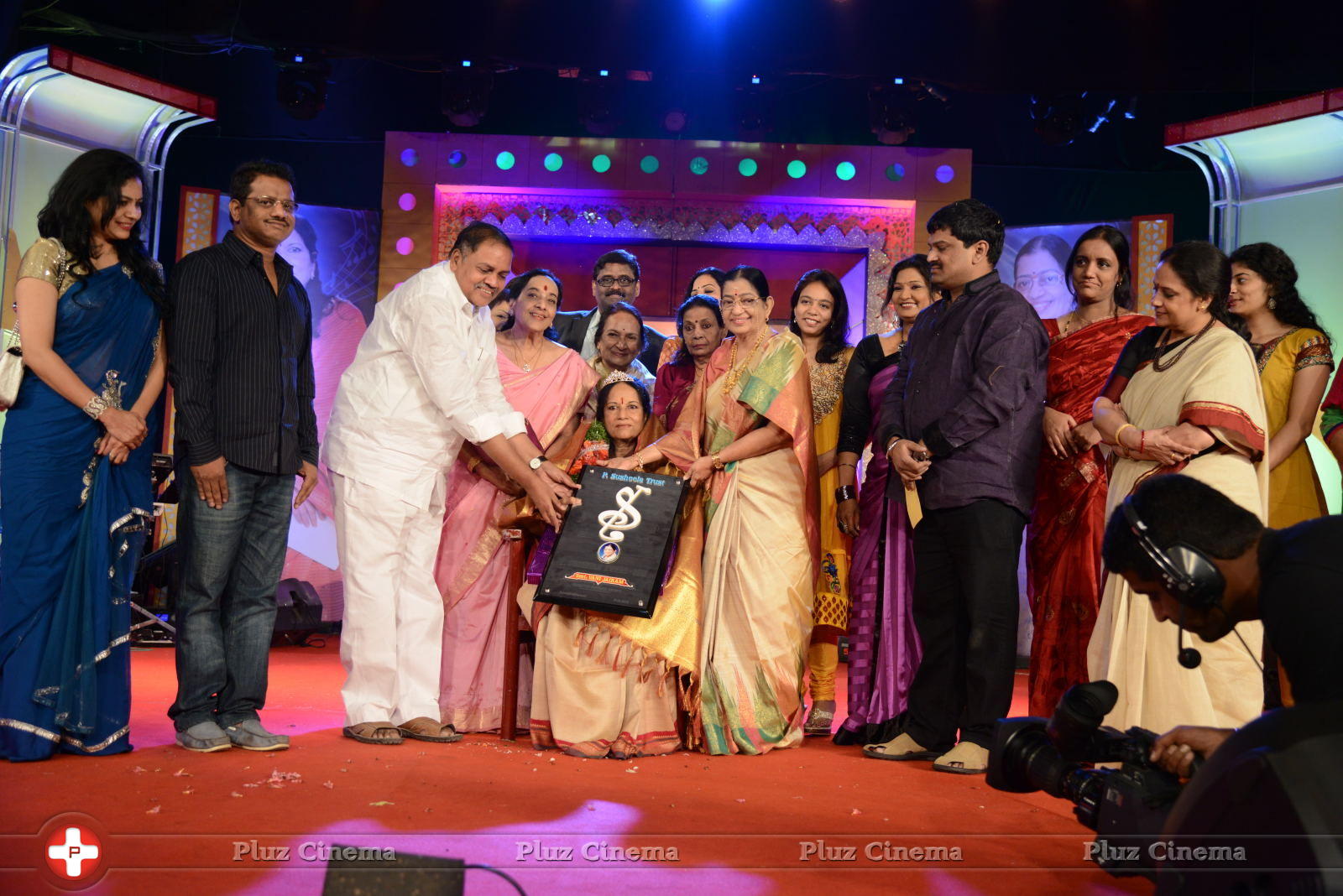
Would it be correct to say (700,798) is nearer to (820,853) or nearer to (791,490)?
(820,853)

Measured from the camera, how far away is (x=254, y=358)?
371 cm

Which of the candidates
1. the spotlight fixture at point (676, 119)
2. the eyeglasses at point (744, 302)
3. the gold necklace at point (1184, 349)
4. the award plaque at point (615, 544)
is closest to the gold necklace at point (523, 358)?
the award plaque at point (615, 544)

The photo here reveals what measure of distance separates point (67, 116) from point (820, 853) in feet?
21.5

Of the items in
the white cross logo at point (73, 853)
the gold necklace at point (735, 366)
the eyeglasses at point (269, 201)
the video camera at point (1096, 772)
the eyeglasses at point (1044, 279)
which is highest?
the eyeglasses at point (1044, 279)

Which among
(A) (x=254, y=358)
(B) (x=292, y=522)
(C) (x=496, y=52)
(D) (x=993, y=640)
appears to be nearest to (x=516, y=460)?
(A) (x=254, y=358)

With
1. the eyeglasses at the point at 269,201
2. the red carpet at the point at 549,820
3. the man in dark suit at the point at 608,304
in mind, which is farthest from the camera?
the man in dark suit at the point at 608,304

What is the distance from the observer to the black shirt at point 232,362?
3.58 m

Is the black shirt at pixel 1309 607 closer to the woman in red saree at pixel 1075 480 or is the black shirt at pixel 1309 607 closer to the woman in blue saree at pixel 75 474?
the woman in red saree at pixel 1075 480

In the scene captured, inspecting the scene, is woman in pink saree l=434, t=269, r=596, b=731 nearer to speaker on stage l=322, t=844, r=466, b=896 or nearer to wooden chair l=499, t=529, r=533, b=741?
wooden chair l=499, t=529, r=533, b=741

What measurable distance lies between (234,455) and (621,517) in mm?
1291

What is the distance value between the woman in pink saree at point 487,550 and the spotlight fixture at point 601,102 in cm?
349

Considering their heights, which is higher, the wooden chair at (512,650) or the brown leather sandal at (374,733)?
the wooden chair at (512,650)

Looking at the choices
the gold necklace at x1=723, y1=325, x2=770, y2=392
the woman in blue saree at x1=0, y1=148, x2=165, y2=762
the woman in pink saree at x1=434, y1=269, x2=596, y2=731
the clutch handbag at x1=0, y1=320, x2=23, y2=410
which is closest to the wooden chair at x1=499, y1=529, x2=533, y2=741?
the woman in pink saree at x1=434, y1=269, x2=596, y2=731

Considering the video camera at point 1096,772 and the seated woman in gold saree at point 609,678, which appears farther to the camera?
the seated woman in gold saree at point 609,678
